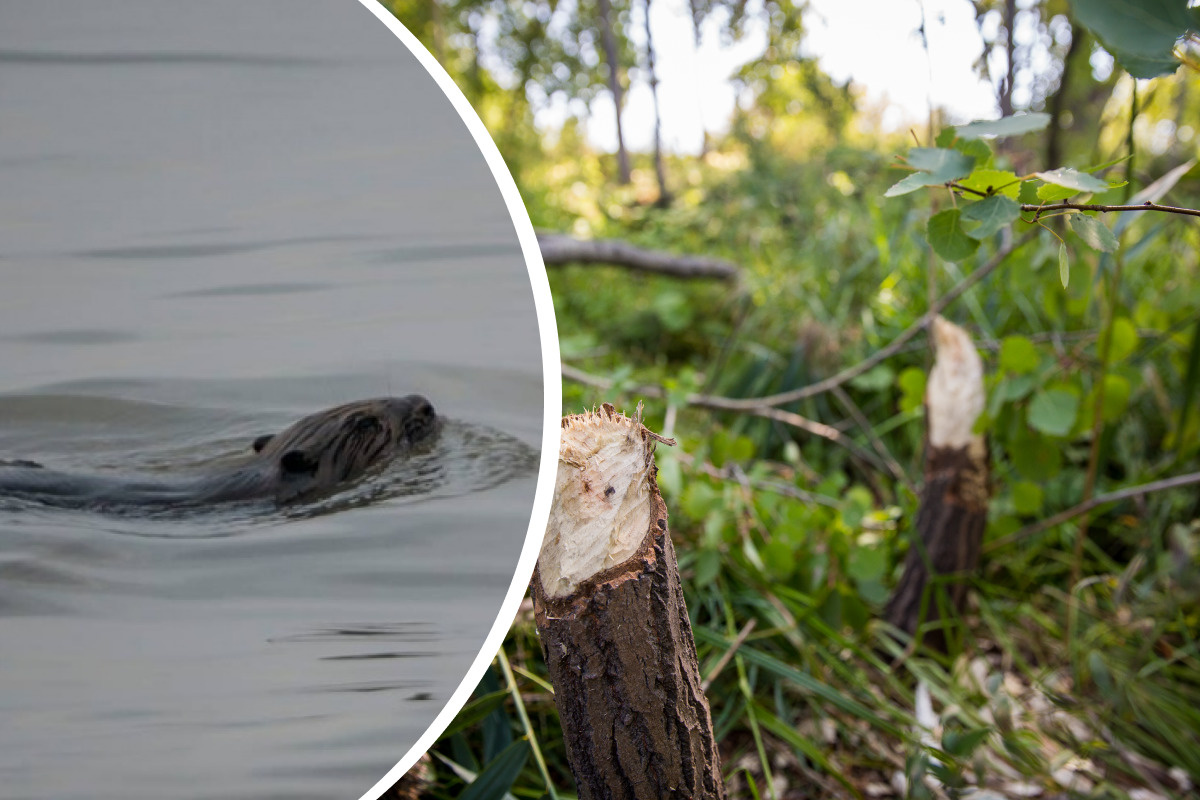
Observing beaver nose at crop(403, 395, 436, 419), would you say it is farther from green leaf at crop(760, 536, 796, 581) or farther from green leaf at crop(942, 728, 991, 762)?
green leaf at crop(760, 536, 796, 581)

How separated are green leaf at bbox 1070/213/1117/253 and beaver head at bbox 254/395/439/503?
472 mm

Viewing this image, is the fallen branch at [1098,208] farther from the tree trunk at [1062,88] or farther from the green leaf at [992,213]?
the tree trunk at [1062,88]

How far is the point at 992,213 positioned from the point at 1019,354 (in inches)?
27.9

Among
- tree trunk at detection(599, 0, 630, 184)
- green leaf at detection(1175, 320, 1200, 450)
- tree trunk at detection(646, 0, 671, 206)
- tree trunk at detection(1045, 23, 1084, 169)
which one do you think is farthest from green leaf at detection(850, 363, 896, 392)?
tree trunk at detection(599, 0, 630, 184)

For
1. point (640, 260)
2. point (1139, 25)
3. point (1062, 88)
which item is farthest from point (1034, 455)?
point (640, 260)

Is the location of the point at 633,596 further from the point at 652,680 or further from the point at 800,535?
the point at 800,535

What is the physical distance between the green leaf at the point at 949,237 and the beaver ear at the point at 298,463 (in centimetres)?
52

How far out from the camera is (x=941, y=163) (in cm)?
57

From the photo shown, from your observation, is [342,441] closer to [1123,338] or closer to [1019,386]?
[1019,386]

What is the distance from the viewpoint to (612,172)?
29.8 feet

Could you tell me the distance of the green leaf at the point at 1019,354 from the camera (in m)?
1.13

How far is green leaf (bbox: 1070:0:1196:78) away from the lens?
49cm

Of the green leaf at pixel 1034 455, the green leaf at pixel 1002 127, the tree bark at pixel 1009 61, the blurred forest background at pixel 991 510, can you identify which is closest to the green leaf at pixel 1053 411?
the blurred forest background at pixel 991 510

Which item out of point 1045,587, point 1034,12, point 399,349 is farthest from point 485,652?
point 1034,12
